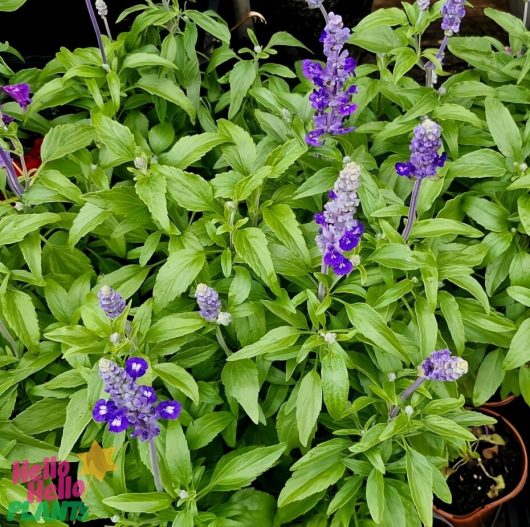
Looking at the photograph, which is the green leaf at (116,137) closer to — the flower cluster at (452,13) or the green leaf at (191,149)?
the green leaf at (191,149)

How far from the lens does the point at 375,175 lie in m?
1.83

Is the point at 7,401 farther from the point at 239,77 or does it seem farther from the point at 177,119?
the point at 239,77

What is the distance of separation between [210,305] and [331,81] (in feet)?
2.06

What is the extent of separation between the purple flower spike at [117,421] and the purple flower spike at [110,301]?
191mm

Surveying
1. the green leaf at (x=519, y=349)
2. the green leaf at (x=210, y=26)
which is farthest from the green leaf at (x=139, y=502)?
the green leaf at (x=210, y=26)

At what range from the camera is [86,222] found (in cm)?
162

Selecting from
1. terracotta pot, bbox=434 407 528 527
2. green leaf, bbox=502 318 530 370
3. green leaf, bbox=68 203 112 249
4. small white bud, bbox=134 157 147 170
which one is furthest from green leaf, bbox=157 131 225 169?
terracotta pot, bbox=434 407 528 527

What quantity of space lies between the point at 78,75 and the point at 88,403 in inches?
38.3

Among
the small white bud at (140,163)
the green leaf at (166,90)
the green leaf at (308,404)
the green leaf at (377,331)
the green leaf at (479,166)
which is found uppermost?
the green leaf at (166,90)

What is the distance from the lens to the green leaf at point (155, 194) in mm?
1521

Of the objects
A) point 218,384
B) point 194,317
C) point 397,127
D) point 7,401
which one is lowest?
point 218,384

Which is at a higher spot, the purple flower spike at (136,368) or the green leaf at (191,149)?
the green leaf at (191,149)

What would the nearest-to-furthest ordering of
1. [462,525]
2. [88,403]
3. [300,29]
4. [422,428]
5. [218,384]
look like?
[88,403] → [422,428] → [218,384] → [462,525] → [300,29]

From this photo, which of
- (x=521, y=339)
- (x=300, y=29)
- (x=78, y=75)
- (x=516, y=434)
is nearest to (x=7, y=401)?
(x=78, y=75)
